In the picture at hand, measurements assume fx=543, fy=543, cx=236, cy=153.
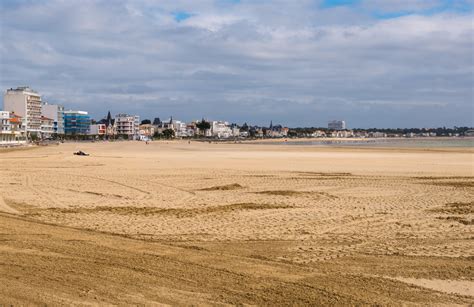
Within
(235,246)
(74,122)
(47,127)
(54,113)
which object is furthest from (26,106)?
(235,246)

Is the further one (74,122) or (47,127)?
(74,122)

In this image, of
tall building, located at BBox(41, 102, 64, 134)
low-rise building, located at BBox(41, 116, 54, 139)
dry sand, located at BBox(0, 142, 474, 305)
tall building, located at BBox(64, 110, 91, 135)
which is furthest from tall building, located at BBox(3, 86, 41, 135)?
dry sand, located at BBox(0, 142, 474, 305)

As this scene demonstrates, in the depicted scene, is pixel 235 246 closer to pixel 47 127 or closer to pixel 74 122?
pixel 47 127

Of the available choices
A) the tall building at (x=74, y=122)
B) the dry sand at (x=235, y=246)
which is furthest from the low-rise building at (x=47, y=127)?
the dry sand at (x=235, y=246)

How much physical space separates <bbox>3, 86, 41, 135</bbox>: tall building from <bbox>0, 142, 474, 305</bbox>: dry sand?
14321 cm

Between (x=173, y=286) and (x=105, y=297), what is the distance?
781mm

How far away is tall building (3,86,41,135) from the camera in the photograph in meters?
151

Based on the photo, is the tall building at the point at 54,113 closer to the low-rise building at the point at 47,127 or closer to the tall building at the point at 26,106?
the low-rise building at the point at 47,127

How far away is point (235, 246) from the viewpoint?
8.44m

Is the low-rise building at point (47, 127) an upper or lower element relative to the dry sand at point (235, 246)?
upper

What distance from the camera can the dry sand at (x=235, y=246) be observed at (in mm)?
5883

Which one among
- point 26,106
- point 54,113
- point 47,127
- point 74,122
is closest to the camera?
point 26,106

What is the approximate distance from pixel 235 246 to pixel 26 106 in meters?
155

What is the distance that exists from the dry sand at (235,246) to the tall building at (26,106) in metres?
143
